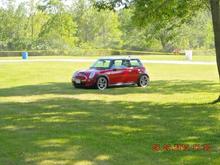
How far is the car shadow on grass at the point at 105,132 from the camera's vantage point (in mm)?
8125

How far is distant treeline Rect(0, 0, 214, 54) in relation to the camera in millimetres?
87500

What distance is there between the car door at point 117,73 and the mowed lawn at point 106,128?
334 centimetres

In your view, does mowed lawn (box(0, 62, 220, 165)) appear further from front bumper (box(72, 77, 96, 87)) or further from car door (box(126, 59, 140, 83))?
car door (box(126, 59, 140, 83))

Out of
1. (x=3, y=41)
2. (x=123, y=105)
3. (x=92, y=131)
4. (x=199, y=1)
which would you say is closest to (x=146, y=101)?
(x=123, y=105)

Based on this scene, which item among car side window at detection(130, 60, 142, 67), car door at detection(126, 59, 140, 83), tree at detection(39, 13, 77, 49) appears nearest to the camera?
car door at detection(126, 59, 140, 83)

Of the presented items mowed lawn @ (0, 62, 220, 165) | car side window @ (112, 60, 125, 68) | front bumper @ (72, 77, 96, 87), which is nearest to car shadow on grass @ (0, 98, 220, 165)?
mowed lawn @ (0, 62, 220, 165)

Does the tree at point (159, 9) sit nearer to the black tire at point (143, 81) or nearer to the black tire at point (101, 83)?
the black tire at point (101, 83)

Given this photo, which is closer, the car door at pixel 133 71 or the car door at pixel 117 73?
the car door at pixel 117 73

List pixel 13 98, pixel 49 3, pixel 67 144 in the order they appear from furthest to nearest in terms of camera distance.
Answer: pixel 49 3
pixel 13 98
pixel 67 144

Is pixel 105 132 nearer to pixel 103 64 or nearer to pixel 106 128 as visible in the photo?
pixel 106 128

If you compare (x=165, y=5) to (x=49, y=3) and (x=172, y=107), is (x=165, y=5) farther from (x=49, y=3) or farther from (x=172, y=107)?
(x=49, y=3)

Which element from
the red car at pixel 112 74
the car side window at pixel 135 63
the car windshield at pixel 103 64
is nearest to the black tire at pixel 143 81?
the red car at pixel 112 74

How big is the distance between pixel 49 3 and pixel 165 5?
6995 centimetres

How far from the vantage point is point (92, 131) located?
34.9ft
